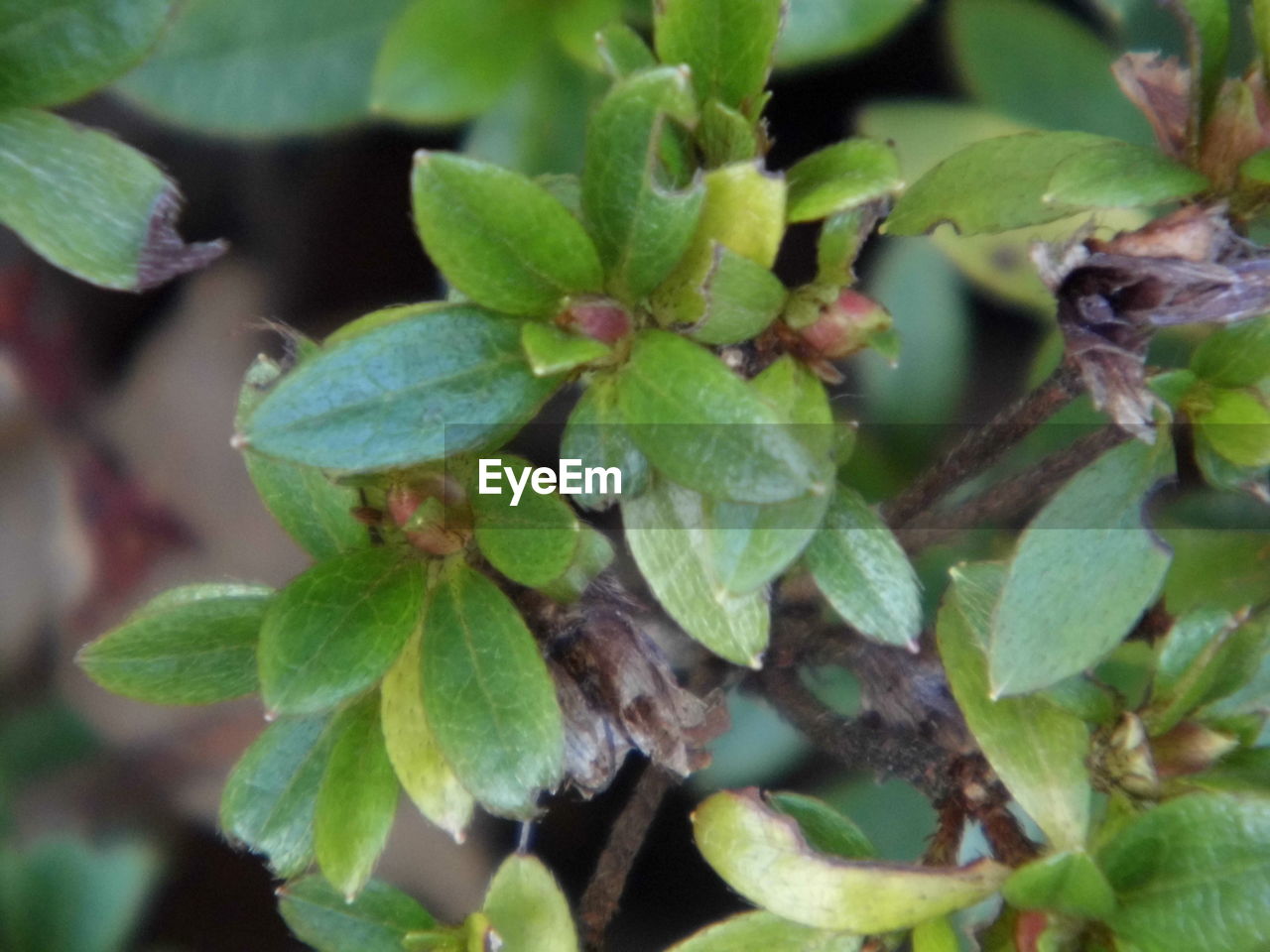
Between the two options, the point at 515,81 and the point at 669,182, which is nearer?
the point at 669,182

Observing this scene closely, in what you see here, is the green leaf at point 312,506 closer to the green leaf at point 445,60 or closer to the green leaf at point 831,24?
the green leaf at point 445,60

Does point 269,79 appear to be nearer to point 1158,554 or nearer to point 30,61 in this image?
point 30,61

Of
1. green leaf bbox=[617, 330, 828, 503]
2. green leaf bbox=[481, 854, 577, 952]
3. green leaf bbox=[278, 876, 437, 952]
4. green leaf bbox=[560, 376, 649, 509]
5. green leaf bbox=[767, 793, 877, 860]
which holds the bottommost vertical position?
green leaf bbox=[278, 876, 437, 952]

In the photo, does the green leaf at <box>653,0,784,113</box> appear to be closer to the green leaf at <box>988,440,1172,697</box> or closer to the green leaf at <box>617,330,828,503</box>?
the green leaf at <box>617,330,828,503</box>

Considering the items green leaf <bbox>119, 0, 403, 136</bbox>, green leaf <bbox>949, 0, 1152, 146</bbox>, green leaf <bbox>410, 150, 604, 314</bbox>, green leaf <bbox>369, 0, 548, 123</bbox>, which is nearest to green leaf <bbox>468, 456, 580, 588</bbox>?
green leaf <bbox>410, 150, 604, 314</bbox>

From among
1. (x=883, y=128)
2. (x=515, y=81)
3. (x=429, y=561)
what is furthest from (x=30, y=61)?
(x=883, y=128)

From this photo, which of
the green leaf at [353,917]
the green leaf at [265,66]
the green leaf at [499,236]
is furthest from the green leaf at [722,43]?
the green leaf at [265,66]
